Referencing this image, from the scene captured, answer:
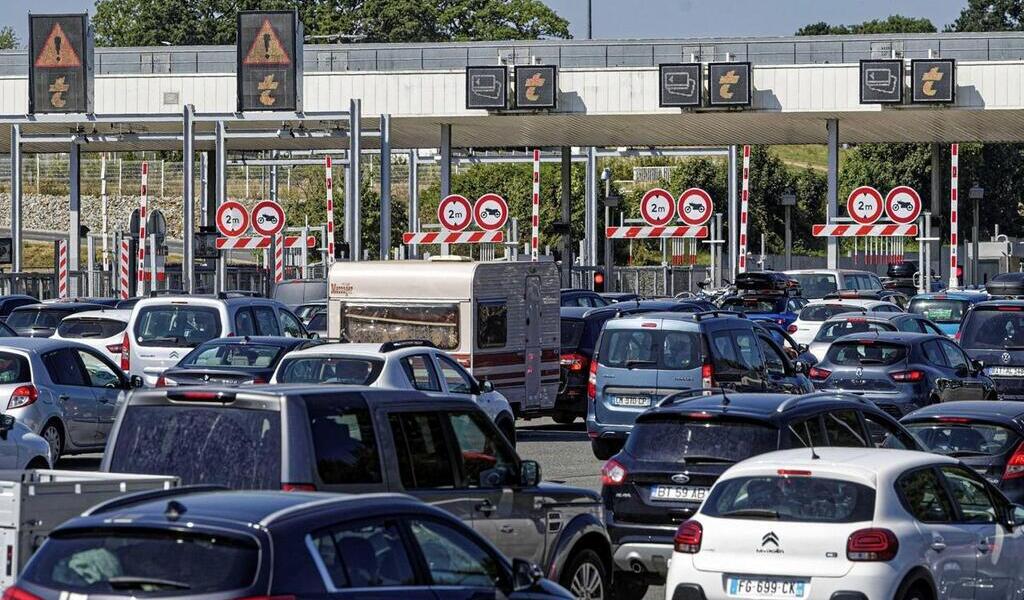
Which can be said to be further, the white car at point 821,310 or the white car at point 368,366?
the white car at point 821,310

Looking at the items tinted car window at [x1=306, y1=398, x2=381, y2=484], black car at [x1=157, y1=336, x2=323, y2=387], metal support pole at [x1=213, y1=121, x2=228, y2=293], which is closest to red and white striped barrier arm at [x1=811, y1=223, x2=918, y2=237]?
metal support pole at [x1=213, y1=121, x2=228, y2=293]

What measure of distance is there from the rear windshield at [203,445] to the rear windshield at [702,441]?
4346 mm

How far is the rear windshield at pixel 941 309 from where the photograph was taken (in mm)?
34500

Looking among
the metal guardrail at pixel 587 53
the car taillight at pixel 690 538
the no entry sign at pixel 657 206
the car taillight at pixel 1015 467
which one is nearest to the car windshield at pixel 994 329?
the car taillight at pixel 1015 467

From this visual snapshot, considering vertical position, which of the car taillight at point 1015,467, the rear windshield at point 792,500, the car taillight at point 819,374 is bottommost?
the car taillight at point 1015,467

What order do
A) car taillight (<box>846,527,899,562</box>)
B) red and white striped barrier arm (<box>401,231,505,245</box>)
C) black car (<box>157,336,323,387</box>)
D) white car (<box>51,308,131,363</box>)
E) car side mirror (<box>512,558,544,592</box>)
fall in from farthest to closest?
1. red and white striped barrier arm (<box>401,231,505,245</box>)
2. white car (<box>51,308,131,363</box>)
3. black car (<box>157,336,323,387</box>)
4. car taillight (<box>846,527,899,562</box>)
5. car side mirror (<box>512,558,544,592</box>)

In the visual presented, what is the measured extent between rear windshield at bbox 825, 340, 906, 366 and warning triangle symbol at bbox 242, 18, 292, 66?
685 inches

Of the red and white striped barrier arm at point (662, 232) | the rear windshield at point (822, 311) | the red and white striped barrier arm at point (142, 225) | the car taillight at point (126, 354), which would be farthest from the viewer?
the red and white striped barrier arm at point (662, 232)

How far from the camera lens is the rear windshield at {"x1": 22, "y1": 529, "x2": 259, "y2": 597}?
21.0ft

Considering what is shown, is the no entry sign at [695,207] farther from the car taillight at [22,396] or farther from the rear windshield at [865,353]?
the car taillight at [22,396]

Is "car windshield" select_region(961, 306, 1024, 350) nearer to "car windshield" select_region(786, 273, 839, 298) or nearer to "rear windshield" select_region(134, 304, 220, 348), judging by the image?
"rear windshield" select_region(134, 304, 220, 348)

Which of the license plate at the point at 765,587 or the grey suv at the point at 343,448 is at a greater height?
the grey suv at the point at 343,448

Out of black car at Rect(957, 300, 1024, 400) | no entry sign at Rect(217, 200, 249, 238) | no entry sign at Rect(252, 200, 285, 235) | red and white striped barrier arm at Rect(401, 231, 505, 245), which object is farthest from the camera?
no entry sign at Rect(217, 200, 249, 238)

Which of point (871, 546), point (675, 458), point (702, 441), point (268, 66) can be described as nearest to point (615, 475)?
point (675, 458)
